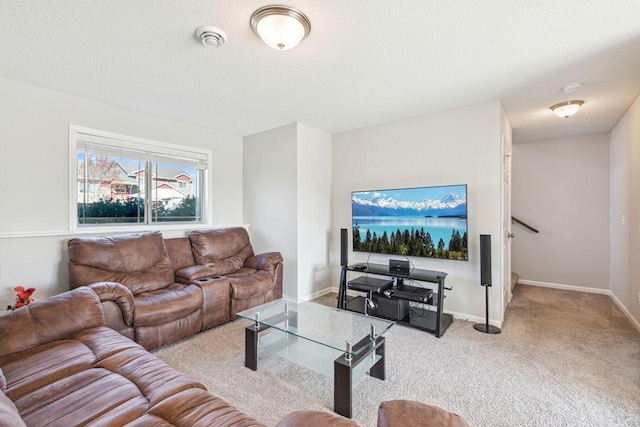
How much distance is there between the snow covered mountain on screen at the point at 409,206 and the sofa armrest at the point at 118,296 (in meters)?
2.66

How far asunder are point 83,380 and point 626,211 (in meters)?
5.04

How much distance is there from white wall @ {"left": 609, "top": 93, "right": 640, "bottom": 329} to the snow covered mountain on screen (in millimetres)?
1685

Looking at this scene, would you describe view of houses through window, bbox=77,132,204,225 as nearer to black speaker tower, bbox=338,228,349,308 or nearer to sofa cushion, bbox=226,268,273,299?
sofa cushion, bbox=226,268,273,299

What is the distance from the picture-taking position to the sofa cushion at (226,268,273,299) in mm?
3109

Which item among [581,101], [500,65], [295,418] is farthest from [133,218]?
[581,101]

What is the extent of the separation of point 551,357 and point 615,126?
3.35 meters

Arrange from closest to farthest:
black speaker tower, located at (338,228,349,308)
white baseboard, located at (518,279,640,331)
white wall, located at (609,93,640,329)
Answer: white wall, located at (609,93,640,329) < white baseboard, located at (518,279,640,331) < black speaker tower, located at (338,228,349,308)

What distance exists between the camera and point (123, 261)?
2.88 m

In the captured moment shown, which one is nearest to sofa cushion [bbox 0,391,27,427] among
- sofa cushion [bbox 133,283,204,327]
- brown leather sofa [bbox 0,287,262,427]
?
brown leather sofa [bbox 0,287,262,427]

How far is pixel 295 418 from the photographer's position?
99cm

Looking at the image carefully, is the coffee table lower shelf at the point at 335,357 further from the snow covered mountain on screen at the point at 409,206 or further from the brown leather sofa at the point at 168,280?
the snow covered mountain on screen at the point at 409,206

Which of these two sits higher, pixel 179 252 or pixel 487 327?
pixel 179 252

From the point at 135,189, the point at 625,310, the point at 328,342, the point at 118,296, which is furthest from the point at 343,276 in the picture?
the point at 625,310

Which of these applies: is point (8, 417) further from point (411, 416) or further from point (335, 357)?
point (335, 357)
